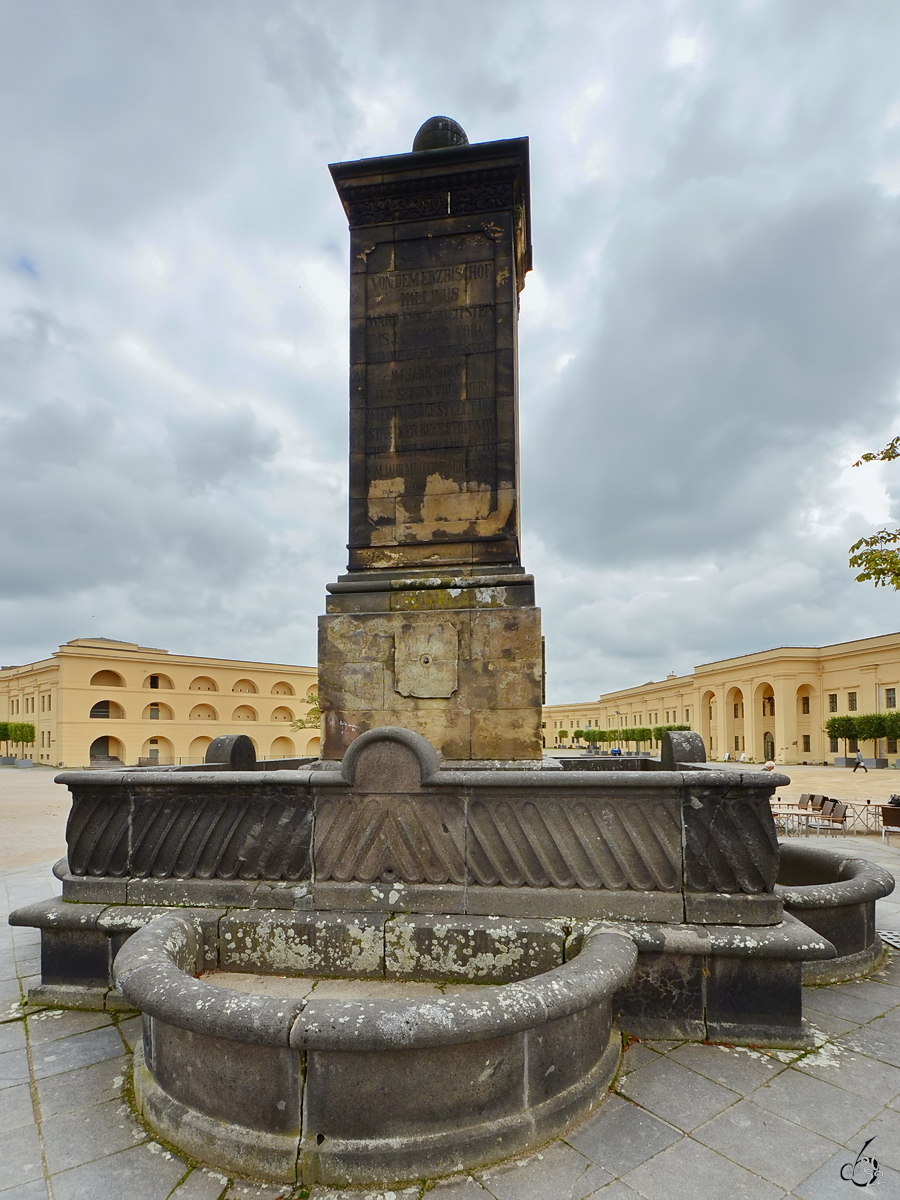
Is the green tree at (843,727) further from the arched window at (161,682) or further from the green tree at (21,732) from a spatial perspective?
Result: the green tree at (21,732)

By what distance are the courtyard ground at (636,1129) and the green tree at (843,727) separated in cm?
4483

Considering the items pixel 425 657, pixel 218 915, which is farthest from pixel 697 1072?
pixel 425 657

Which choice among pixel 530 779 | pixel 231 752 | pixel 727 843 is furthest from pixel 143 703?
pixel 727 843

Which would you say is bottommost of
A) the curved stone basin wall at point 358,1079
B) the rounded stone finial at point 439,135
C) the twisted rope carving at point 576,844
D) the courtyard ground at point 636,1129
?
the courtyard ground at point 636,1129

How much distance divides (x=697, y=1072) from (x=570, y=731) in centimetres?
10818

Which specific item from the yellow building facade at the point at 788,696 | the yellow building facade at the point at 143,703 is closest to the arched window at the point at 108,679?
the yellow building facade at the point at 143,703

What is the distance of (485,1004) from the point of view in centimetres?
262

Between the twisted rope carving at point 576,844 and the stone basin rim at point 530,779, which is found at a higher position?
the stone basin rim at point 530,779

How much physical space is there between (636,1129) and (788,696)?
55.7 meters

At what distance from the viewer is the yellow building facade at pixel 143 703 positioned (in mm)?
48031

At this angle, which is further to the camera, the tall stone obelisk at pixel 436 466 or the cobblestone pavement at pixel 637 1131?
the tall stone obelisk at pixel 436 466

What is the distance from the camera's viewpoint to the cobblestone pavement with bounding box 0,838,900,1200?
8.02ft

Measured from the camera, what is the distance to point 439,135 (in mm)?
7020

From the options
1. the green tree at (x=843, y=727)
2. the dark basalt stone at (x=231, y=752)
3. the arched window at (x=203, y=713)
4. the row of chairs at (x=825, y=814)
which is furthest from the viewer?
the arched window at (x=203, y=713)
